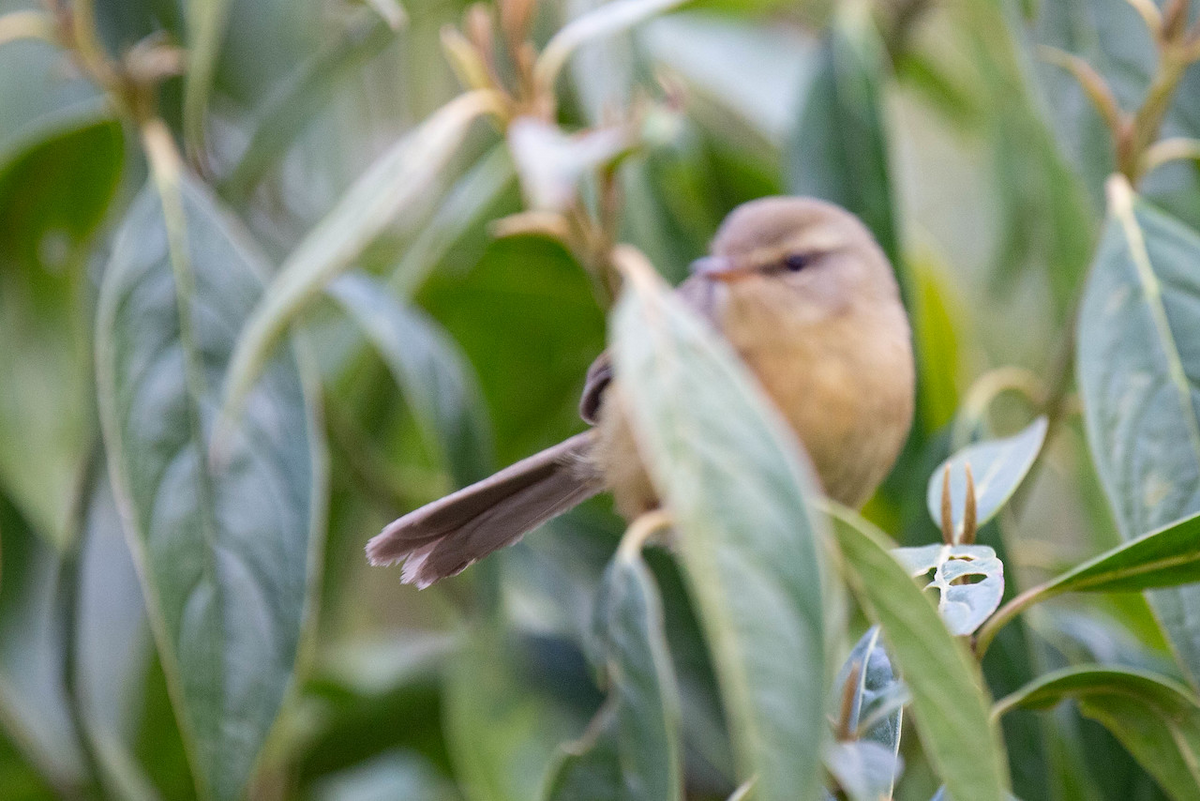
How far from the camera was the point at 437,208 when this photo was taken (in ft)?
6.23

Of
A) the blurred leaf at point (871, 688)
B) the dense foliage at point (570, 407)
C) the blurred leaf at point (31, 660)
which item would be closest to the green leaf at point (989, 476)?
the dense foliage at point (570, 407)

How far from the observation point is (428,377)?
131cm

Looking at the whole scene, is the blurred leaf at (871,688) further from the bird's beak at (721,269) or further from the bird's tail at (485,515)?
the bird's beak at (721,269)

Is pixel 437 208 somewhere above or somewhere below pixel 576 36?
below

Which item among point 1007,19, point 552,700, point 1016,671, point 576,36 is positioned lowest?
point 552,700

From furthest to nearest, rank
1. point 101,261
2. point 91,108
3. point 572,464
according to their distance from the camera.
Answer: point 101,261 < point 91,108 < point 572,464

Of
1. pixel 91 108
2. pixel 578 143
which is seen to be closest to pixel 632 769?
pixel 578 143

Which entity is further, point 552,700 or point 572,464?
point 552,700

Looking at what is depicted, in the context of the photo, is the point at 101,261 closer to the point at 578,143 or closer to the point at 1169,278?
the point at 578,143

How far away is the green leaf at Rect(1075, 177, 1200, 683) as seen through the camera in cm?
91

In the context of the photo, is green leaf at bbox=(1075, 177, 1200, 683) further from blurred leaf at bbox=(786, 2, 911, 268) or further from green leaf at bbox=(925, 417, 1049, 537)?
blurred leaf at bbox=(786, 2, 911, 268)

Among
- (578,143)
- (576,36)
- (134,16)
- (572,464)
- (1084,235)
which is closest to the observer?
(578,143)

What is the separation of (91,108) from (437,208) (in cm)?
59

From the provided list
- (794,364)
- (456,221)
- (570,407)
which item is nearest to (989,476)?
(794,364)
